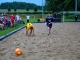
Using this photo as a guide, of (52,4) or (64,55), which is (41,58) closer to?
(64,55)

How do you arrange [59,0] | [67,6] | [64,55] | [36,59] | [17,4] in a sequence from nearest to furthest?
1. [36,59]
2. [64,55]
3. [67,6]
4. [59,0]
5. [17,4]

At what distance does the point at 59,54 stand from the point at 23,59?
6.46 ft

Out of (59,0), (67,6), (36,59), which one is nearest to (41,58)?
(36,59)

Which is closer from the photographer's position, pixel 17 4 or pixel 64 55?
pixel 64 55

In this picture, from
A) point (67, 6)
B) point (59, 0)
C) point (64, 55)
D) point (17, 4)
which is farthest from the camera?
point (17, 4)

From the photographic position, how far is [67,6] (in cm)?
6856

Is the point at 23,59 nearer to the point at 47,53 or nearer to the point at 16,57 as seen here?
the point at 16,57

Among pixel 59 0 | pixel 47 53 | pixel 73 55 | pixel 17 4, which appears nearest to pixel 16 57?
pixel 47 53

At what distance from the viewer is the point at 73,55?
11133 mm

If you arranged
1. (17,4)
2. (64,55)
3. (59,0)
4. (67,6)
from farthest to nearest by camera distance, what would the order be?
1. (17,4)
2. (59,0)
3. (67,6)
4. (64,55)

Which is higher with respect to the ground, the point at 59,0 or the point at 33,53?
the point at 59,0

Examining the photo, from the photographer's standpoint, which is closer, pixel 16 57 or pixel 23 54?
pixel 16 57

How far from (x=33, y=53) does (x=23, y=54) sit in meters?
0.53

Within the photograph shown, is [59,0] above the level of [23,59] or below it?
above
